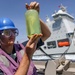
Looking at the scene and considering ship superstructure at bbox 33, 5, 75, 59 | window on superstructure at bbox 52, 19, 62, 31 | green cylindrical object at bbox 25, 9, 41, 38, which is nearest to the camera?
green cylindrical object at bbox 25, 9, 41, 38

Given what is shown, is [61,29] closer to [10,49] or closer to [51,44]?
[51,44]

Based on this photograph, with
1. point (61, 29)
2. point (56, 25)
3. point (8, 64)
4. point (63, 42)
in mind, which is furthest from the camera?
point (56, 25)

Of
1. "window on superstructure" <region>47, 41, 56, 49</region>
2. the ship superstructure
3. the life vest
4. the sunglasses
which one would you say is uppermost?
the sunglasses

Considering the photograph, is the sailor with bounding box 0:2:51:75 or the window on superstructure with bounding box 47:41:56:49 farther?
the window on superstructure with bounding box 47:41:56:49

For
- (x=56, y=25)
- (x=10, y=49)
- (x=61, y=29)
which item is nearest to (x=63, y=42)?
(x=61, y=29)

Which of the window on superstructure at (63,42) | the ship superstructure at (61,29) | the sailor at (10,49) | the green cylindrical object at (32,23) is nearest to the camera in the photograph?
the green cylindrical object at (32,23)

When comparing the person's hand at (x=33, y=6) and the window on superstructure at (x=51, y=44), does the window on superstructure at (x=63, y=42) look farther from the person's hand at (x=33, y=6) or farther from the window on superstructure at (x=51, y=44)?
the person's hand at (x=33, y=6)

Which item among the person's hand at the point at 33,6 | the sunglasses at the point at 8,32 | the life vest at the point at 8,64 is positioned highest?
the person's hand at the point at 33,6

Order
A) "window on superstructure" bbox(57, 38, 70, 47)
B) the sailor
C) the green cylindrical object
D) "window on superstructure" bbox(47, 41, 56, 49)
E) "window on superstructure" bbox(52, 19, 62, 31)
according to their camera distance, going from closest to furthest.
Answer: the green cylindrical object, the sailor, "window on superstructure" bbox(57, 38, 70, 47), "window on superstructure" bbox(52, 19, 62, 31), "window on superstructure" bbox(47, 41, 56, 49)

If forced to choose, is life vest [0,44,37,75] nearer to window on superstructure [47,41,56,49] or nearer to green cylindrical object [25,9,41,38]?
green cylindrical object [25,9,41,38]

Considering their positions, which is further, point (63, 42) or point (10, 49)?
point (63, 42)

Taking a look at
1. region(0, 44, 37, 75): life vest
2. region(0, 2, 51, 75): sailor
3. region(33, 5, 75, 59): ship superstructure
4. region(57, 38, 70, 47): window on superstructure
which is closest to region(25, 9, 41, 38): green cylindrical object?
region(0, 2, 51, 75): sailor

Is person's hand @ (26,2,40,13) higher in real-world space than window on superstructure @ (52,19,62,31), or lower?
higher

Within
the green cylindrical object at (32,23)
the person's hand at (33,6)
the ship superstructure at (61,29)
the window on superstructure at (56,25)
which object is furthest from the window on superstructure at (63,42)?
the green cylindrical object at (32,23)
